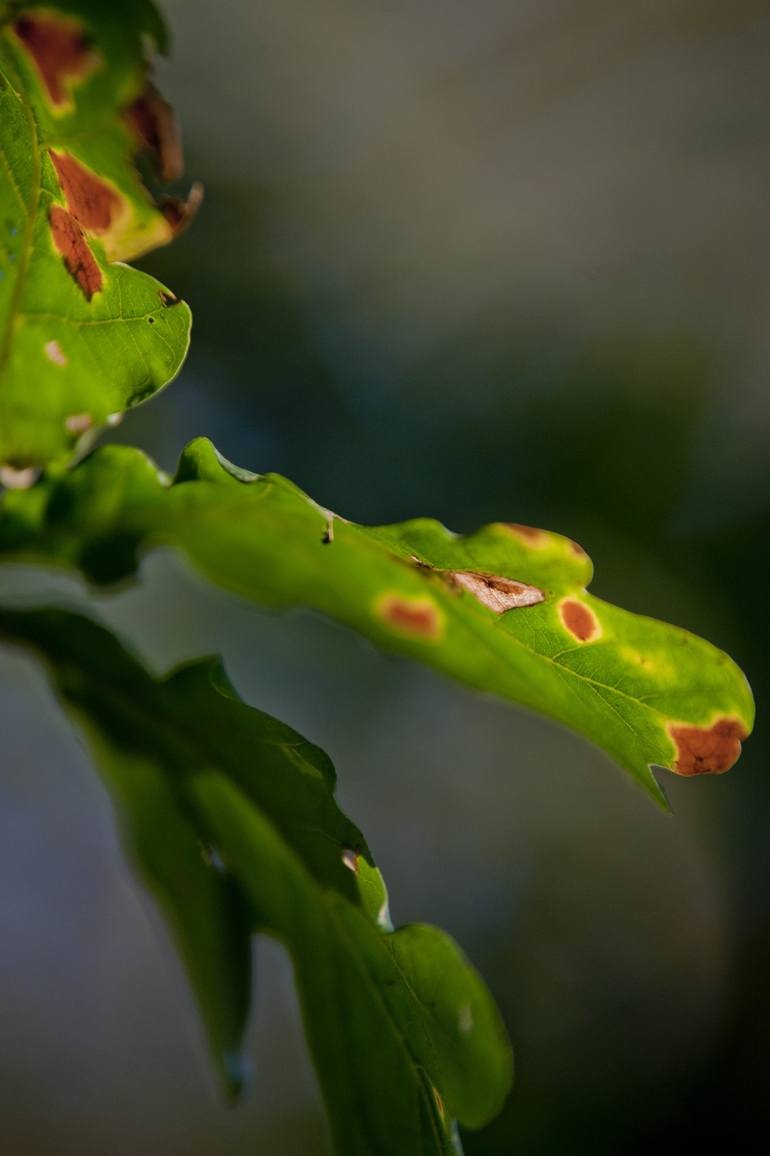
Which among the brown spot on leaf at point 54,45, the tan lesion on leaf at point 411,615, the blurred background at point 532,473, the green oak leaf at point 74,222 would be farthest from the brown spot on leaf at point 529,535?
the blurred background at point 532,473

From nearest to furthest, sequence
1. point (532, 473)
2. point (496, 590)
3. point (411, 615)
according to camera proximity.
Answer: point (411, 615) → point (496, 590) → point (532, 473)

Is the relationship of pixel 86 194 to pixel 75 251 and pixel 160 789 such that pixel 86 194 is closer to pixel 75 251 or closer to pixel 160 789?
pixel 75 251

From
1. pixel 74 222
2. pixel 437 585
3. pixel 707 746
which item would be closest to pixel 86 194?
pixel 74 222

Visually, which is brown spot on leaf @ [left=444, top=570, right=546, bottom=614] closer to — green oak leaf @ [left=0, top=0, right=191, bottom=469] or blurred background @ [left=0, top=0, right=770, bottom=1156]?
green oak leaf @ [left=0, top=0, right=191, bottom=469]

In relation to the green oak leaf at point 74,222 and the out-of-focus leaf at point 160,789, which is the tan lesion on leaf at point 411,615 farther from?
the green oak leaf at point 74,222

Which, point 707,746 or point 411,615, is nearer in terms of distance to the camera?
point 411,615

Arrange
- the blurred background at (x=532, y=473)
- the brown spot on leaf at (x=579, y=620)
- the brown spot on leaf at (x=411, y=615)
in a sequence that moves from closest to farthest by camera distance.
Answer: the brown spot on leaf at (x=411, y=615), the brown spot on leaf at (x=579, y=620), the blurred background at (x=532, y=473)

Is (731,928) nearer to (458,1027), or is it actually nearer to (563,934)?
(563,934)

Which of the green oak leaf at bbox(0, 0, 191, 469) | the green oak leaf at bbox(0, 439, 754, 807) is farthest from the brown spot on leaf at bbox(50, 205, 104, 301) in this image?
the green oak leaf at bbox(0, 439, 754, 807)
